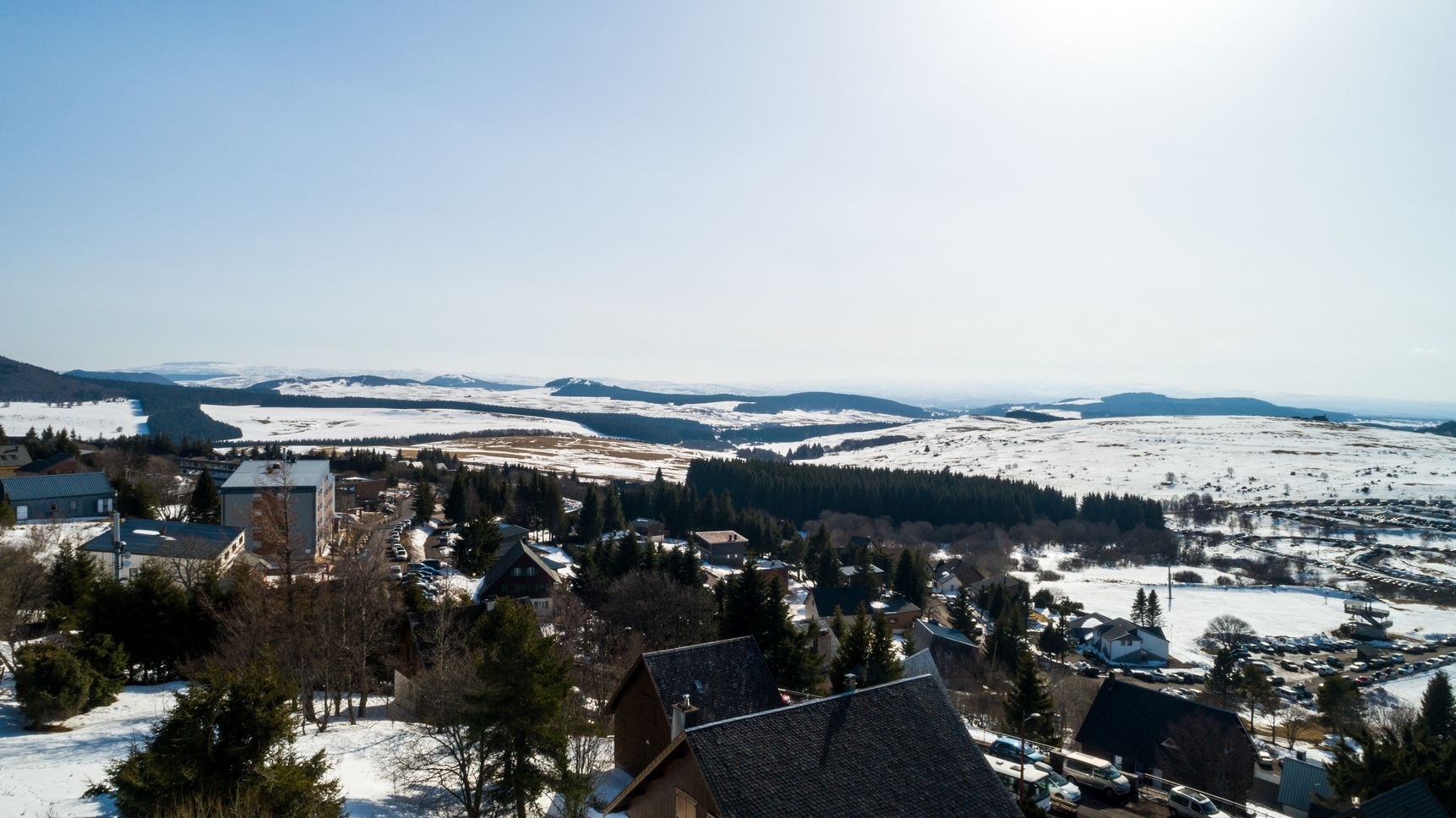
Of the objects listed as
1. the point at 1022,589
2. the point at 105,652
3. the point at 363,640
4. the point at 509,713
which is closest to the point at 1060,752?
the point at 509,713

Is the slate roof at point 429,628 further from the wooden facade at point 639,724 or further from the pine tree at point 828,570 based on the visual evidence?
the pine tree at point 828,570

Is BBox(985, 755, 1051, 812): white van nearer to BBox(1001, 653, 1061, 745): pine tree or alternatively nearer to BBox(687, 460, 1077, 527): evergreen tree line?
BBox(1001, 653, 1061, 745): pine tree

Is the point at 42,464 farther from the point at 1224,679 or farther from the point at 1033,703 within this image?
the point at 1224,679

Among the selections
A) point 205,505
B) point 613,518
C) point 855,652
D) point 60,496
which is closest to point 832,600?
point 613,518

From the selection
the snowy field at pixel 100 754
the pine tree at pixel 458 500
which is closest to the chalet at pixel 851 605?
the pine tree at pixel 458 500

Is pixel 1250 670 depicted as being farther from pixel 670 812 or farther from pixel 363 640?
pixel 363 640

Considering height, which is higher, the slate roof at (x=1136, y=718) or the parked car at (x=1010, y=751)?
the parked car at (x=1010, y=751)

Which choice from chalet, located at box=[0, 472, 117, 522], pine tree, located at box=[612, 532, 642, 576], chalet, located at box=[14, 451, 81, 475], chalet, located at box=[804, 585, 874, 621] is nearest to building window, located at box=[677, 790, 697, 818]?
pine tree, located at box=[612, 532, 642, 576]
